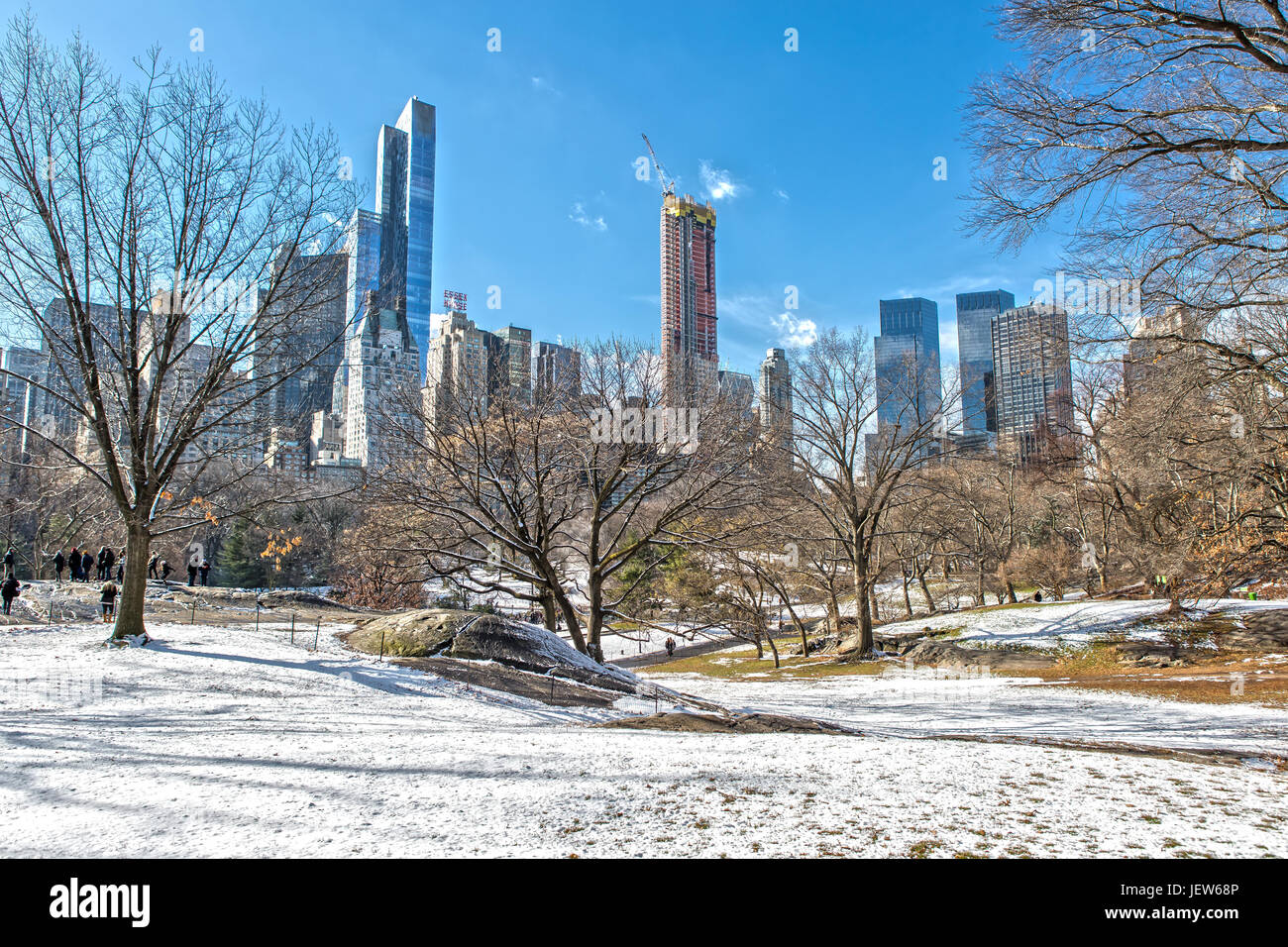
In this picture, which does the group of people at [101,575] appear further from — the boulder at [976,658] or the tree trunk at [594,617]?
the boulder at [976,658]

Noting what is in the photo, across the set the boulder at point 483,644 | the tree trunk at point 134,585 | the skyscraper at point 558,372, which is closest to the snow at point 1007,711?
the boulder at point 483,644

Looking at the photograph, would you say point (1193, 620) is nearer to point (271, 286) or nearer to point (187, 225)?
point (271, 286)

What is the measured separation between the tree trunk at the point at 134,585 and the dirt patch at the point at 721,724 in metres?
8.90

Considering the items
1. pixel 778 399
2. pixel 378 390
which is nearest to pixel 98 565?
pixel 378 390

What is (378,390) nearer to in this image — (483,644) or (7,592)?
(483,644)

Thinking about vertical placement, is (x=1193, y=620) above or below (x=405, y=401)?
below

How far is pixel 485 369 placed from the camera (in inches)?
656

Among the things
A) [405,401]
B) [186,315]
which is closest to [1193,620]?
[405,401]

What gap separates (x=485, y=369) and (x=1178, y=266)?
43.1ft

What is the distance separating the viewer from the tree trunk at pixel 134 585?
12242 mm

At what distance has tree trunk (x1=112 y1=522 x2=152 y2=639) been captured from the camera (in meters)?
12.2

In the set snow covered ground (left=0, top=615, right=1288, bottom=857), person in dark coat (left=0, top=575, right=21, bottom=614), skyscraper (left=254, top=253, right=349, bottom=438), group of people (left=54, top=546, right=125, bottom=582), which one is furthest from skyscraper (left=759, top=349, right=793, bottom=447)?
person in dark coat (left=0, top=575, right=21, bottom=614)

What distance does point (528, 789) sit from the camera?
472 cm

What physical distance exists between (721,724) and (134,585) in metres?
10.6
